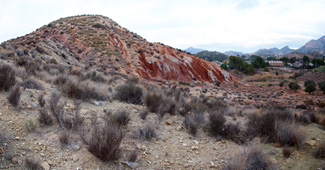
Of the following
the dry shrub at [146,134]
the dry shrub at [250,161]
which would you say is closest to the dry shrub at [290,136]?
the dry shrub at [250,161]

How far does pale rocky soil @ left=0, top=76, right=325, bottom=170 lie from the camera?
3.53m

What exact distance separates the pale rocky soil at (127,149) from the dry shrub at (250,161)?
0.95 feet

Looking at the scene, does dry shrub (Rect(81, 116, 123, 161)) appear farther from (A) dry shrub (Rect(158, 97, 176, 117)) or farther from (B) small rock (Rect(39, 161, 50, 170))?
(A) dry shrub (Rect(158, 97, 176, 117))

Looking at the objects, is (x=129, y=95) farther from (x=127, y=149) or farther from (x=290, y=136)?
(x=290, y=136)

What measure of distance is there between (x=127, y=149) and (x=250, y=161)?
267 centimetres

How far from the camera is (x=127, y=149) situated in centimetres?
432

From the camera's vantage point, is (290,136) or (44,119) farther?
(290,136)

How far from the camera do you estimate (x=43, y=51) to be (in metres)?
20.5

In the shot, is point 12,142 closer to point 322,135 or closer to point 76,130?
point 76,130

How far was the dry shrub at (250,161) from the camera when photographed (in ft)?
11.6

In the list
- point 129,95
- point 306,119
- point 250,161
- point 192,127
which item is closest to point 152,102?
point 129,95

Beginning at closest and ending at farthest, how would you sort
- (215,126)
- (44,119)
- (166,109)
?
(44,119), (215,126), (166,109)

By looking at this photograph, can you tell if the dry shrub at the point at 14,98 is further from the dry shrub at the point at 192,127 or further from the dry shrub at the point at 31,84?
the dry shrub at the point at 192,127

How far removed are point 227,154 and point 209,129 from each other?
150 cm
